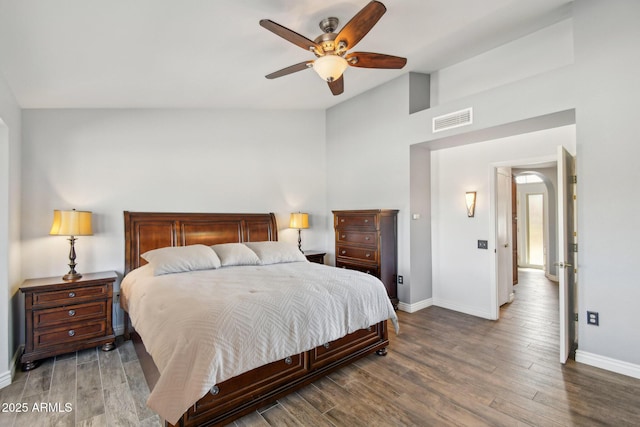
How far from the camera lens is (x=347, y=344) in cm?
272

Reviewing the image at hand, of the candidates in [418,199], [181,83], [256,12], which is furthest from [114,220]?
[418,199]

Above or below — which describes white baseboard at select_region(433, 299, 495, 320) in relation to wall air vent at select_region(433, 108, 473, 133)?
below

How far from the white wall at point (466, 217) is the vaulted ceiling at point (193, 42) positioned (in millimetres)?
1296

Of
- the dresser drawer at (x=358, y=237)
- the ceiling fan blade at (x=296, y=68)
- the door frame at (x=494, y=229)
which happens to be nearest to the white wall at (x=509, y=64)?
the door frame at (x=494, y=229)

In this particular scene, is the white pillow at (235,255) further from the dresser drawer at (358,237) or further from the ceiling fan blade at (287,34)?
the ceiling fan blade at (287,34)

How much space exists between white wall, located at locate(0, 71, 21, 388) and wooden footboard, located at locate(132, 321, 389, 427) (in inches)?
39.2

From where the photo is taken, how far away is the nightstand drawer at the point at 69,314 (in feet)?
9.29

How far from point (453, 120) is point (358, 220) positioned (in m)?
1.83

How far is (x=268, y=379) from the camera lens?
2174 millimetres

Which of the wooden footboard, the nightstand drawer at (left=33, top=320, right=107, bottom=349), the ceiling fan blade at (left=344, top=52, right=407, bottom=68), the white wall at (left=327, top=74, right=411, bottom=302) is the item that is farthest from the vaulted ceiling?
the wooden footboard

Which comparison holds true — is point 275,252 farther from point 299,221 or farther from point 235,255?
point 299,221

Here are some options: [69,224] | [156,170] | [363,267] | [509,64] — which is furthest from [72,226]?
[509,64]

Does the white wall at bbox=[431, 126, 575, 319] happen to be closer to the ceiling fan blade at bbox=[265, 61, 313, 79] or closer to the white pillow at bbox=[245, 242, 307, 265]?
the white pillow at bbox=[245, 242, 307, 265]

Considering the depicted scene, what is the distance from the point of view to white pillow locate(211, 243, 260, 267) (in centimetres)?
369
